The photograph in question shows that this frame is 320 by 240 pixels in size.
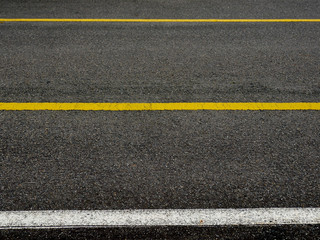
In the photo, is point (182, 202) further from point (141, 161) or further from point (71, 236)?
point (71, 236)

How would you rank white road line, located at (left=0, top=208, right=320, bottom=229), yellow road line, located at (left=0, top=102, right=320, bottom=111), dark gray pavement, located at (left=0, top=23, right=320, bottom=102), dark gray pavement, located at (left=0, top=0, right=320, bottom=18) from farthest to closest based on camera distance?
dark gray pavement, located at (left=0, top=0, right=320, bottom=18)
dark gray pavement, located at (left=0, top=23, right=320, bottom=102)
yellow road line, located at (left=0, top=102, right=320, bottom=111)
white road line, located at (left=0, top=208, right=320, bottom=229)

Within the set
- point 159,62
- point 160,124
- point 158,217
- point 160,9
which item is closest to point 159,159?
point 160,124

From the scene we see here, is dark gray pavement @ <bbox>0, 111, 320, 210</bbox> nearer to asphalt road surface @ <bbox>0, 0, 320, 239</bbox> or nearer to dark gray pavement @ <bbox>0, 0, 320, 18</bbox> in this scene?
asphalt road surface @ <bbox>0, 0, 320, 239</bbox>

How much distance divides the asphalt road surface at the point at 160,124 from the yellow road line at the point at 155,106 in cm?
8

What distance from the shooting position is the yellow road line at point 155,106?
3.71m

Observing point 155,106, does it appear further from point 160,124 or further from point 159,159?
point 159,159

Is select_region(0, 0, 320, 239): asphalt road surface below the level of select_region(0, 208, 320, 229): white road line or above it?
above

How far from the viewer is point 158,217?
250 centimetres

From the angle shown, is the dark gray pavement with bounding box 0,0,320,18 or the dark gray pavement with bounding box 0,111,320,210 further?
the dark gray pavement with bounding box 0,0,320,18

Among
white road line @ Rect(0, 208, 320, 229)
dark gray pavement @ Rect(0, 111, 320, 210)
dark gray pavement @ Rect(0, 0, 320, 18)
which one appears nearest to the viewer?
white road line @ Rect(0, 208, 320, 229)

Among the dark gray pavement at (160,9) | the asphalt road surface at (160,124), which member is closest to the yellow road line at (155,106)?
the asphalt road surface at (160,124)

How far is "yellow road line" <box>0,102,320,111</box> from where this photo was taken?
3.71 m

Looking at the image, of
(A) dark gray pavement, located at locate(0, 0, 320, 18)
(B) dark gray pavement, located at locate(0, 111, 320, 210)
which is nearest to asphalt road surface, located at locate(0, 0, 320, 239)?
(B) dark gray pavement, located at locate(0, 111, 320, 210)

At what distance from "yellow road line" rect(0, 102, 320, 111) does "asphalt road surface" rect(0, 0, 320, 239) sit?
3.3 inches
